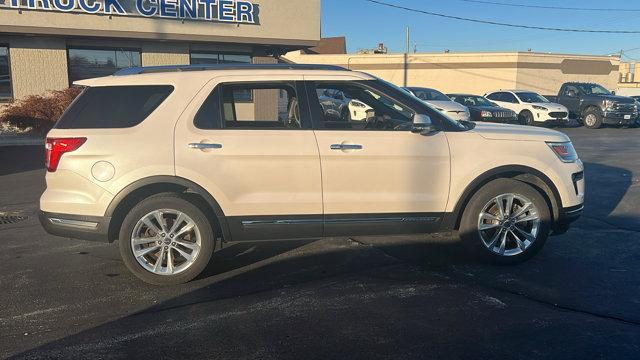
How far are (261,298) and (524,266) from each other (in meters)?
2.58

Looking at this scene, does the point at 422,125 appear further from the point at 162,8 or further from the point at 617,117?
the point at 617,117

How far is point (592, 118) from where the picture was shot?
22.4 meters

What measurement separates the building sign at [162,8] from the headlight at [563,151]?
1471 cm

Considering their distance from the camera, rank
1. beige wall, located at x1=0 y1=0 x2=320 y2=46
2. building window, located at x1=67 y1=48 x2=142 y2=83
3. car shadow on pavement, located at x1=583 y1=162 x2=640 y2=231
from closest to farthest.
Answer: car shadow on pavement, located at x1=583 y1=162 x2=640 y2=231, beige wall, located at x1=0 y1=0 x2=320 y2=46, building window, located at x1=67 y1=48 x2=142 y2=83

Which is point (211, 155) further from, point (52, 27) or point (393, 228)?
point (52, 27)

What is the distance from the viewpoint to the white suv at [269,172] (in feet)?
15.1

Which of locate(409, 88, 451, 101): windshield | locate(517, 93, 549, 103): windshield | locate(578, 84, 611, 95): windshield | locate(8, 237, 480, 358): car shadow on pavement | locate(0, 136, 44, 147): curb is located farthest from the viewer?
locate(578, 84, 611, 95): windshield

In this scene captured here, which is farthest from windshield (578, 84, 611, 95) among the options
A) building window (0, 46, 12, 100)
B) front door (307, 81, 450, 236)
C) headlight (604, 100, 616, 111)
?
building window (0, 46, 12, 100)

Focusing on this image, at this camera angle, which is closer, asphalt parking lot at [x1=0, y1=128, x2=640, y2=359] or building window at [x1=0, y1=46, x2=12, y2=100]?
asphalt parking lot at [x1=0, y1=128, x2=640, y2=359]

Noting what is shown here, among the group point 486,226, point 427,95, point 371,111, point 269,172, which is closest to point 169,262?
point 269,172

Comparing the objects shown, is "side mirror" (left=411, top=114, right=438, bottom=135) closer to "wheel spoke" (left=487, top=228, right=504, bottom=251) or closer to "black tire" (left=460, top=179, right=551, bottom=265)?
"black tire" (left=460, top=179, right=551, bottom=265)

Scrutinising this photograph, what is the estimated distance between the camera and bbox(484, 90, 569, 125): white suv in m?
21.7

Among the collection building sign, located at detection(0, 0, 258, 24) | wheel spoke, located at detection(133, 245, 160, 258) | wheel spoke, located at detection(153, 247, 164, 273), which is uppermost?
building sign, located at detection(0, 0, 258, 24)

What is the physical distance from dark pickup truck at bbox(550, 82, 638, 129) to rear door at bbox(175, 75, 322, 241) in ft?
69.0
